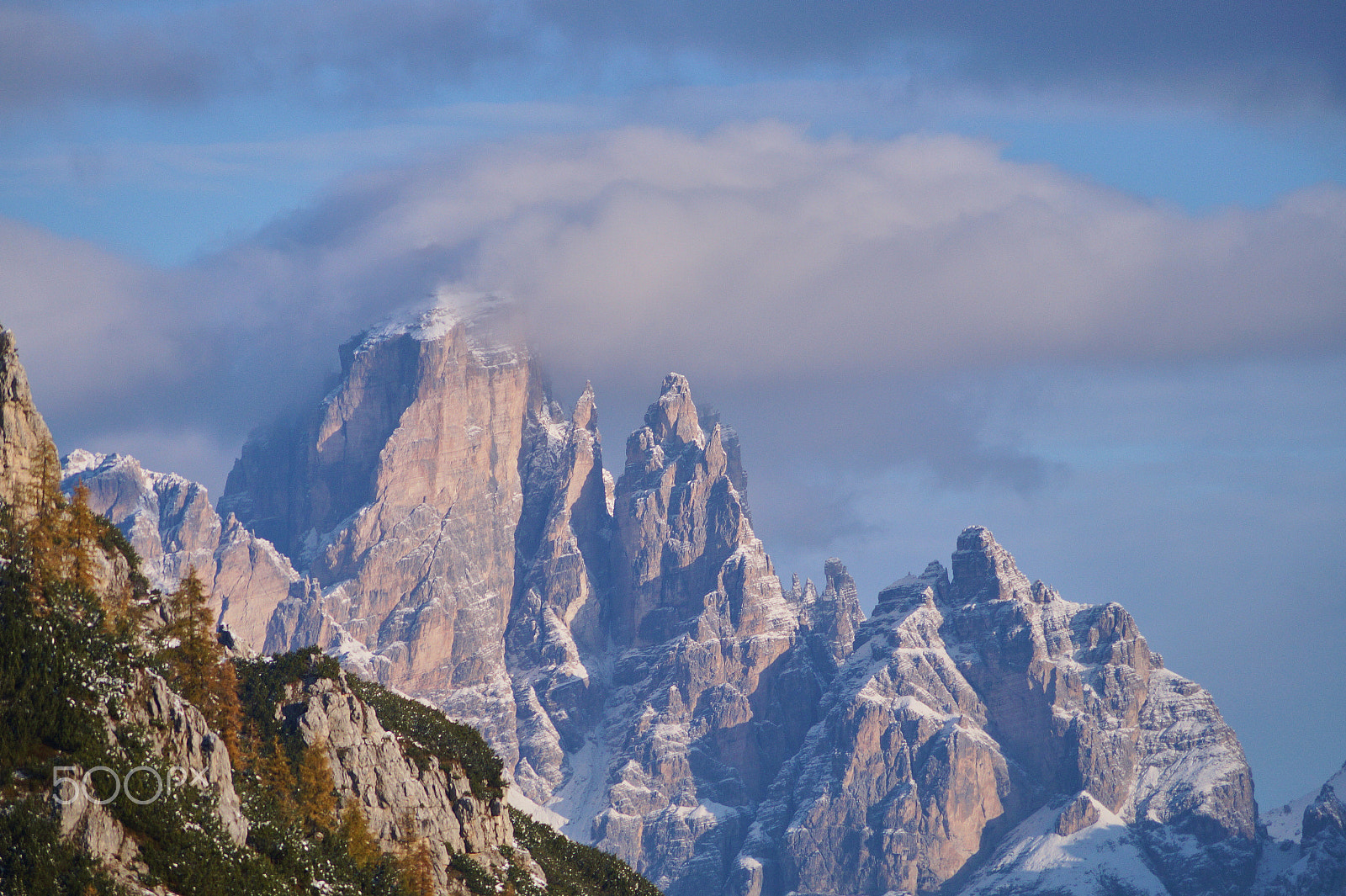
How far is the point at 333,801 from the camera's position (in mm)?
108312

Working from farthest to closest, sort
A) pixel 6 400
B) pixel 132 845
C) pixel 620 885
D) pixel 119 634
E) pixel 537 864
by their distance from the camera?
pixel 620 885, pixel 537 864, pixel 6 400, pixel 119 634, pixel 132 845

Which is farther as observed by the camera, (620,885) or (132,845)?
(620,885)

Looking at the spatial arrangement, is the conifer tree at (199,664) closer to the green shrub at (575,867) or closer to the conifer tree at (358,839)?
the conifer tree at (358,839)

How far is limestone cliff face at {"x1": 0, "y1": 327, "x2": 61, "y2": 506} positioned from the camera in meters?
97.4

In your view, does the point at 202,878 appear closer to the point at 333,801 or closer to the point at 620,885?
the point at 333,801

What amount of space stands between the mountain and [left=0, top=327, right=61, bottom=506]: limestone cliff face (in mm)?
134

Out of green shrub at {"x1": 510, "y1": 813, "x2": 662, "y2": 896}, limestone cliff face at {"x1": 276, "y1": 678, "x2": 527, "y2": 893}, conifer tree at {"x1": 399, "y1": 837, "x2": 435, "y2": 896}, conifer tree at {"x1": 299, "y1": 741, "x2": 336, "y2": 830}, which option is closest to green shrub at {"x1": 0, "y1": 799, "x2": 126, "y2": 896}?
conifer tree at {"x1": 299, "y1": 741, "x2": 336, "y2": 830}

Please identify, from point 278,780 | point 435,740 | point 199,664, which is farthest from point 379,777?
point 435,740

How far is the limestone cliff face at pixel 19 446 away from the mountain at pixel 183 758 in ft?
0.44

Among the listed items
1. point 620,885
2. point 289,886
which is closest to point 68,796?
point 289,886

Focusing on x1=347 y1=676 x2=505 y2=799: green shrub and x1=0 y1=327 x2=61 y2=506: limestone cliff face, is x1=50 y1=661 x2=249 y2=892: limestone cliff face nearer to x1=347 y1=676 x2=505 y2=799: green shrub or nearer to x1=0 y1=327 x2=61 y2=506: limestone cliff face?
x1=0 y1=327 x2=61 y2=506: limestone cliff face

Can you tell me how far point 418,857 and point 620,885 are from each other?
160ft

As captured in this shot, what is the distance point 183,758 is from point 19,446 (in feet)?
81.4

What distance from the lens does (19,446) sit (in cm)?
9850
